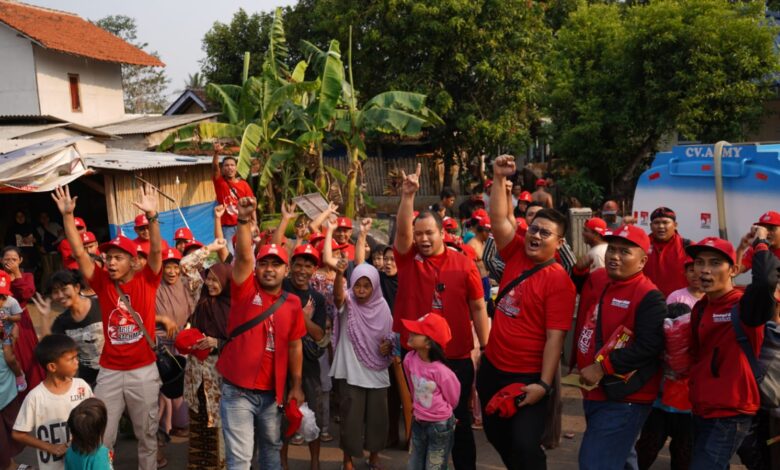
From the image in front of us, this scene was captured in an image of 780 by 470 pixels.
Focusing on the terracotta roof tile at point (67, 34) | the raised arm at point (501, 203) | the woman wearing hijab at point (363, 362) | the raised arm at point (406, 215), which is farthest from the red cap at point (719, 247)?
the terracotta roof tile at point (67, 34)

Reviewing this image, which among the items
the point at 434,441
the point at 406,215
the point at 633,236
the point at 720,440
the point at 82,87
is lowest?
the point at 434,441

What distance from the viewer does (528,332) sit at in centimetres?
413

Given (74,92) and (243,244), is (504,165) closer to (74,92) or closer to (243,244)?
(243,244)

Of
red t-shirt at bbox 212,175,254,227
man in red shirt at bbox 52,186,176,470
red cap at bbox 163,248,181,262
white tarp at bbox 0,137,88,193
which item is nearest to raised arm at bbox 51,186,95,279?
man in red shirt at bbox 52,186,176,470

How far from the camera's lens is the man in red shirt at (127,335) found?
475cm

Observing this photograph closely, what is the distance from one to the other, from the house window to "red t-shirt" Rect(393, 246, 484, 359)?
17.6 meters

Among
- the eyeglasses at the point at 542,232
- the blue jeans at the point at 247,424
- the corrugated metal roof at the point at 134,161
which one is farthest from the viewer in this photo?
the corrugated metal roof at the point at 134,161

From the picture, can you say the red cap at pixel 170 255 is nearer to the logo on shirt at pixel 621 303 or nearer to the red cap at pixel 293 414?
the red cap at pixel 293 414

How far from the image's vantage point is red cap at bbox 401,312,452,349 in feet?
14.2

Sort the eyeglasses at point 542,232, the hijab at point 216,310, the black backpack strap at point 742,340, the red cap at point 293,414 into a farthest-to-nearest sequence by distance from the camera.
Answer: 1. the hijab at point 216,310
2. the red cap at point 293,414
3. the eyeglasses at point 542,232
4. the black backpack strap at point 742,340

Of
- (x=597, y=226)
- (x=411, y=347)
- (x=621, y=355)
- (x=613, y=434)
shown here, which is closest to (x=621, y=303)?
(x=621, y=355)

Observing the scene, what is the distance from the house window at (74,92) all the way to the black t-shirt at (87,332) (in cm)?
1615

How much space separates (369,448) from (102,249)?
2475 millimetres

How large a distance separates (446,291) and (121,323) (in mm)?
2272
